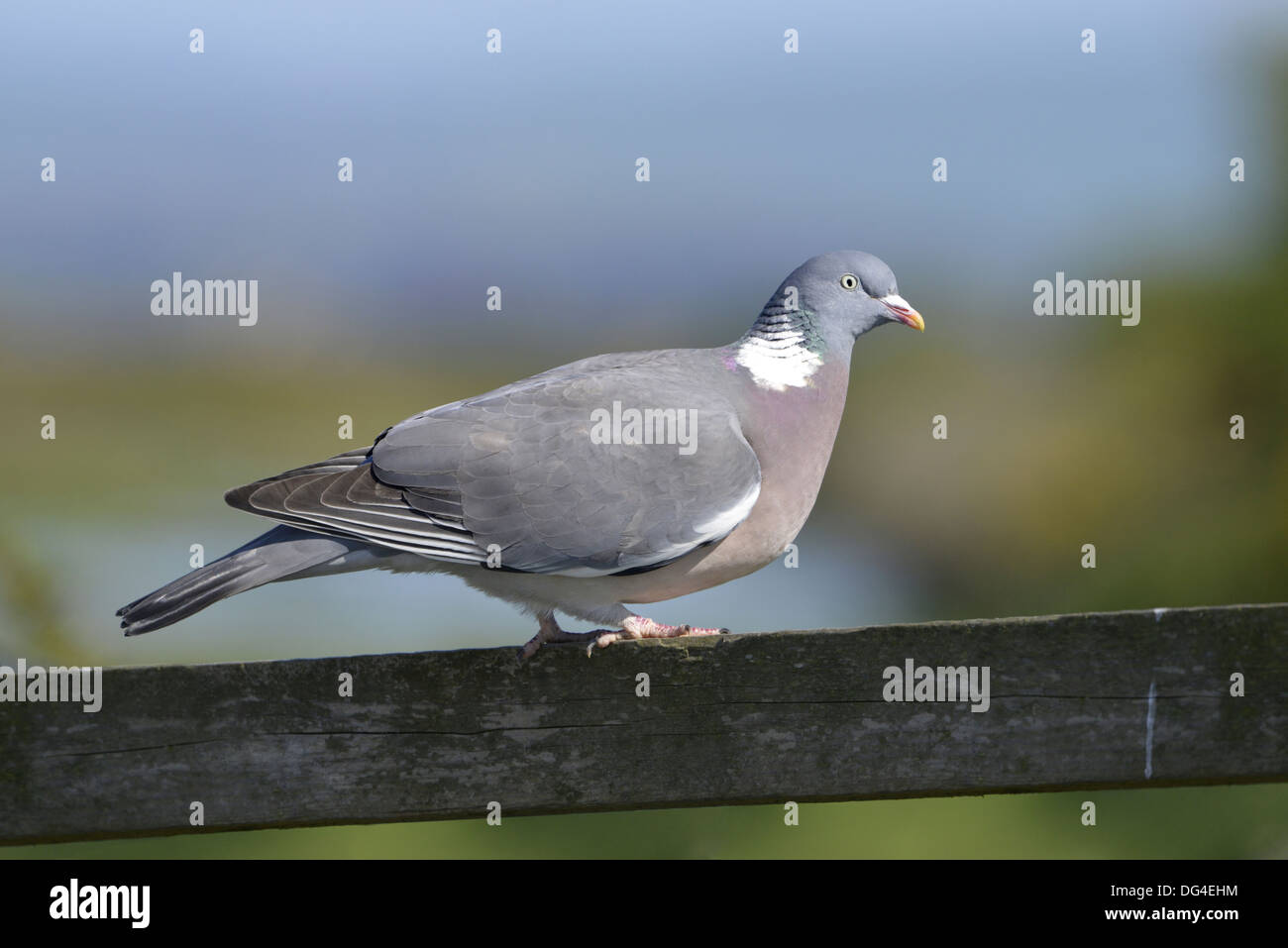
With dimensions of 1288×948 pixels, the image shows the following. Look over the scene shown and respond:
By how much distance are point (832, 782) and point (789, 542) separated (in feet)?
3.41

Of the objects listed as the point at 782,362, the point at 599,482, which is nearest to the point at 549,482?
the point at 599,482

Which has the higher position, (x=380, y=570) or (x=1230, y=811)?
(x=380, y=570)

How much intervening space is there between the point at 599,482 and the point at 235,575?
936 millimetres

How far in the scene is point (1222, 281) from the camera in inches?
363

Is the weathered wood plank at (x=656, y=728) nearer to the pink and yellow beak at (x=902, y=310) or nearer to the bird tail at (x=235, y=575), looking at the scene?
the bird tail at (x=235, y=575)

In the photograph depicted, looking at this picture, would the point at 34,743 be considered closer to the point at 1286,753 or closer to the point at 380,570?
the point at 380,570

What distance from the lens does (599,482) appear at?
3.04 m

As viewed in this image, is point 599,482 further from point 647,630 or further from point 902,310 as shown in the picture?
point 902,310

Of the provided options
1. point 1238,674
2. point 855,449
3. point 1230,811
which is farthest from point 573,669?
point 855,449

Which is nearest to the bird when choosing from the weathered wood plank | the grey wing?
the grey wing

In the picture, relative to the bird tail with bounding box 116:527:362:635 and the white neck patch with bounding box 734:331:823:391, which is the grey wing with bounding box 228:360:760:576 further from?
the white neck patch with bounding box 734:331:823:391

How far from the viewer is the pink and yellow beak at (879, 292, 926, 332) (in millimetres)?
3344

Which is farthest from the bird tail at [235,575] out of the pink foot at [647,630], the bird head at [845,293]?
the bird head at [845,293]

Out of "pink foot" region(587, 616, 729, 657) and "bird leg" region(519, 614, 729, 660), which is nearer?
"bird leg" region(519, 614, 729, 660)
